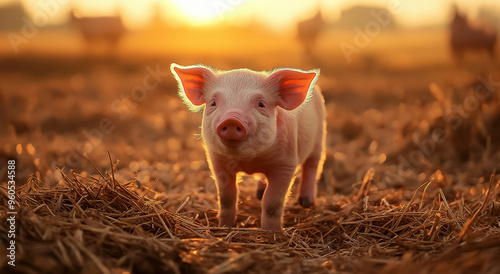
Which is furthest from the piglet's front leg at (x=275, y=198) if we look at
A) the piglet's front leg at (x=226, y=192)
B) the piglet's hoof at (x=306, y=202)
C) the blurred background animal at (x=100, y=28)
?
the blurred background animal at (x=100, y=28)

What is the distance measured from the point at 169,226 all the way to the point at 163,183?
2103 mm

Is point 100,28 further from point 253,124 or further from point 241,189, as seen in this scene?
point 253,124

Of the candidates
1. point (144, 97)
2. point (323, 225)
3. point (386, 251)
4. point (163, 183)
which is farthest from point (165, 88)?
point (386, 251)

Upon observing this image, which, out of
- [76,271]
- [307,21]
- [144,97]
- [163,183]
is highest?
[307,21]

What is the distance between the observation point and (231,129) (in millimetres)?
2781

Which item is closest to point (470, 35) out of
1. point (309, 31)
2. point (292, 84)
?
point (309, 31)

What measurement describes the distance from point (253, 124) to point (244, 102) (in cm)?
18

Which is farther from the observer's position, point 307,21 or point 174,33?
point 174,33

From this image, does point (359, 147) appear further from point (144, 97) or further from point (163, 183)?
point (144, 97)

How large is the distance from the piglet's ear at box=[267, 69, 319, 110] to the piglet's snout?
1.79 feet

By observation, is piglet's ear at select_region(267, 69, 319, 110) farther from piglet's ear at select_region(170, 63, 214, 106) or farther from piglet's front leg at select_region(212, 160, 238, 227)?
piglet's front leg at select_region(212, 160, 238, 227)

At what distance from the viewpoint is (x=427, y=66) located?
20547 millimetres

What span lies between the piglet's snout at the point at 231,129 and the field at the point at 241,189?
66 centimetres

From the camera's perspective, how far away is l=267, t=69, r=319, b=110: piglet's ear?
10.5 feet
